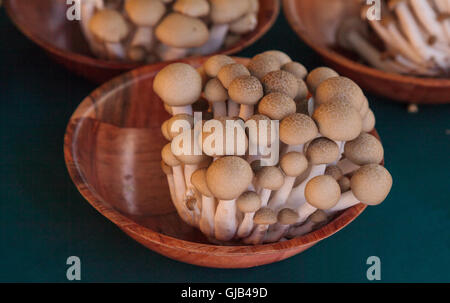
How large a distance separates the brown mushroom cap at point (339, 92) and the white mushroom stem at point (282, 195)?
11 cm

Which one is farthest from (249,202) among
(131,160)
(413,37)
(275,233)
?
(413,37)

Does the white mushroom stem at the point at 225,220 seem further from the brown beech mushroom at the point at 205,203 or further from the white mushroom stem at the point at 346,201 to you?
the white mushroom stem at the point at 346,201

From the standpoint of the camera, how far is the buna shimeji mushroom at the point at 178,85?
0.62 meters

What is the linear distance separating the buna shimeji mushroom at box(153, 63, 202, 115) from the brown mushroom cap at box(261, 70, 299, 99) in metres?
0.09

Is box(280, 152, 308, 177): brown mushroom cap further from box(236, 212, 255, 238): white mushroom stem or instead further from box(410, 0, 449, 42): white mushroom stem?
box(410, 0, 449, 42): white mushroom stem

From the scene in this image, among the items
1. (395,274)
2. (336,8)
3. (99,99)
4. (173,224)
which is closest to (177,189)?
(173,224)

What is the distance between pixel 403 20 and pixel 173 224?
0.62 metres

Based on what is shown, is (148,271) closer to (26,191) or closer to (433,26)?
(26,191)

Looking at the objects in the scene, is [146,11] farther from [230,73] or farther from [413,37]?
[413,37]

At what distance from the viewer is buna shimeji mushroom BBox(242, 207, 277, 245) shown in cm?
60

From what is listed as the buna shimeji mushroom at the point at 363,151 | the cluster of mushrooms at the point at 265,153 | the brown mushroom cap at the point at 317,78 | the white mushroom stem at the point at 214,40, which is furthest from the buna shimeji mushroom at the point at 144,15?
the buna shimeji mushroom at the point at 363,151

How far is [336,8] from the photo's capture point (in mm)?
1160

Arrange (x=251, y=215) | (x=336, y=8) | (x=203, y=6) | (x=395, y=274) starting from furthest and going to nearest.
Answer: (x=336, y=8) → (x=203, y=6) → (x=395, y=274) → (x=251, y=215)

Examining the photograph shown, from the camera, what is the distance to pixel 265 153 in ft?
1.93
